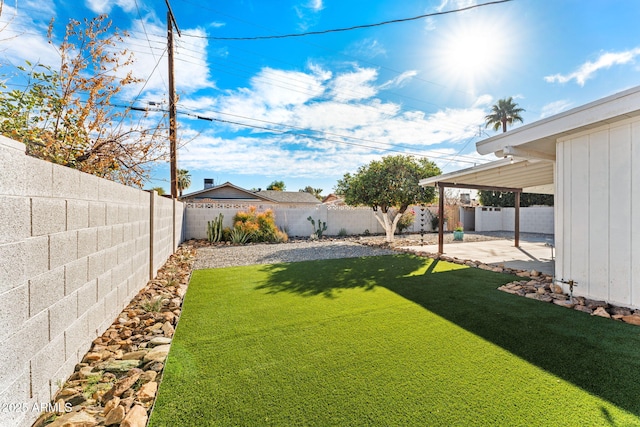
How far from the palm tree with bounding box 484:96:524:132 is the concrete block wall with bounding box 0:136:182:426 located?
84.6 ft

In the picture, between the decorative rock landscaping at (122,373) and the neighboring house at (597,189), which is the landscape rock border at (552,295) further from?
the decorative rock landscaping at (122,373)

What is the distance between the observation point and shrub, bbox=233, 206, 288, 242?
35.8 feet

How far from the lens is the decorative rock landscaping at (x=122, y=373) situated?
169cm

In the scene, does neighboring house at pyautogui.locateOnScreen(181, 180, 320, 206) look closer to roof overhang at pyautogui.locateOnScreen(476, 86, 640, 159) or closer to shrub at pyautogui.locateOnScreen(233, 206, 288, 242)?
shrub at pyautogui.locateOnScreen(233, 206, 288, 242)

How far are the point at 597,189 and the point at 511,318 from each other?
235 cm

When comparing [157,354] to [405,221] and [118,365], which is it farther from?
[405,221]

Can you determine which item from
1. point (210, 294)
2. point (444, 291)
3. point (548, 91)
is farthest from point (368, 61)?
point (210, 294)

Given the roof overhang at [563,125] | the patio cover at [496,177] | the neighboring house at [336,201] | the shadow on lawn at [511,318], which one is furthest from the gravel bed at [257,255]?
the roof overhang at [563,125]

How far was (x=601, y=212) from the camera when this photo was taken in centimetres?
385

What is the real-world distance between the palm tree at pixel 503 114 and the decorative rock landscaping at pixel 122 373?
25.6m

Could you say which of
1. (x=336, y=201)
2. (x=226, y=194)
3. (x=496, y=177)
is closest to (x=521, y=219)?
(x=496, y=177)

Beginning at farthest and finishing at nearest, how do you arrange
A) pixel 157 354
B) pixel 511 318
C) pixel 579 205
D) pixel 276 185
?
pixel 276 185 < pixel 579 205 < pixel 511 318 < pixel 157 354

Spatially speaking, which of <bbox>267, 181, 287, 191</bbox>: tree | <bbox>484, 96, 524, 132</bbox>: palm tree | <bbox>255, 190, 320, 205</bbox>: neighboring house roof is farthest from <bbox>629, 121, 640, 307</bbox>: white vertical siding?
<bbox>267, 181, 287, 191</bbox>: tree

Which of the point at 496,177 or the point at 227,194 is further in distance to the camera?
the point at 227,194
